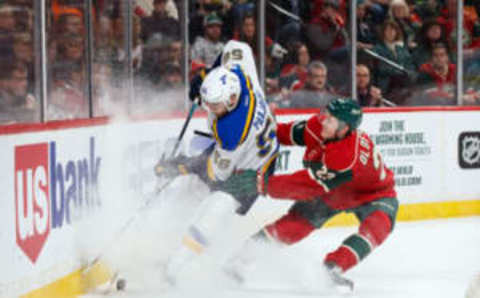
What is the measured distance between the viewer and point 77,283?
17.3 ft

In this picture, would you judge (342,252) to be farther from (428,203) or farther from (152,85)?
(428,203)

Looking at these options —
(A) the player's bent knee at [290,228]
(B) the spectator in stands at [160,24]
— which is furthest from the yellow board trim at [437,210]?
(A) the player's bent knee at [290,228]

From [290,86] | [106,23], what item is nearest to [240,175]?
[106,23]

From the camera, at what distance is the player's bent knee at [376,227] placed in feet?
17.5

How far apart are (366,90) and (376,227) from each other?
317 centimetres

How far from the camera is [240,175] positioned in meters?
5.48

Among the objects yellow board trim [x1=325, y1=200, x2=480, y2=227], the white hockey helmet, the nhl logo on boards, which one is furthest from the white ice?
the nhl logo on boards

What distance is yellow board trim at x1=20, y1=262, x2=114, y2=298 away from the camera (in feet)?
16.1

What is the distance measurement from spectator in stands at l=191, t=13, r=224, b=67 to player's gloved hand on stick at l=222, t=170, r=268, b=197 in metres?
2.03

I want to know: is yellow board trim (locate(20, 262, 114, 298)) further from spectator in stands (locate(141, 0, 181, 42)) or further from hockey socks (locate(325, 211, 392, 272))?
spectator in stands (locate(141, 0, 181, 42))

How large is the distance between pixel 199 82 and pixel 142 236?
0.90m

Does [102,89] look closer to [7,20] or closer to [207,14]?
[7,20]

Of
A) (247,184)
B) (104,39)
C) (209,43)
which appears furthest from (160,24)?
(247,184)

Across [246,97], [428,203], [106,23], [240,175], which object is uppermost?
[106,23]
